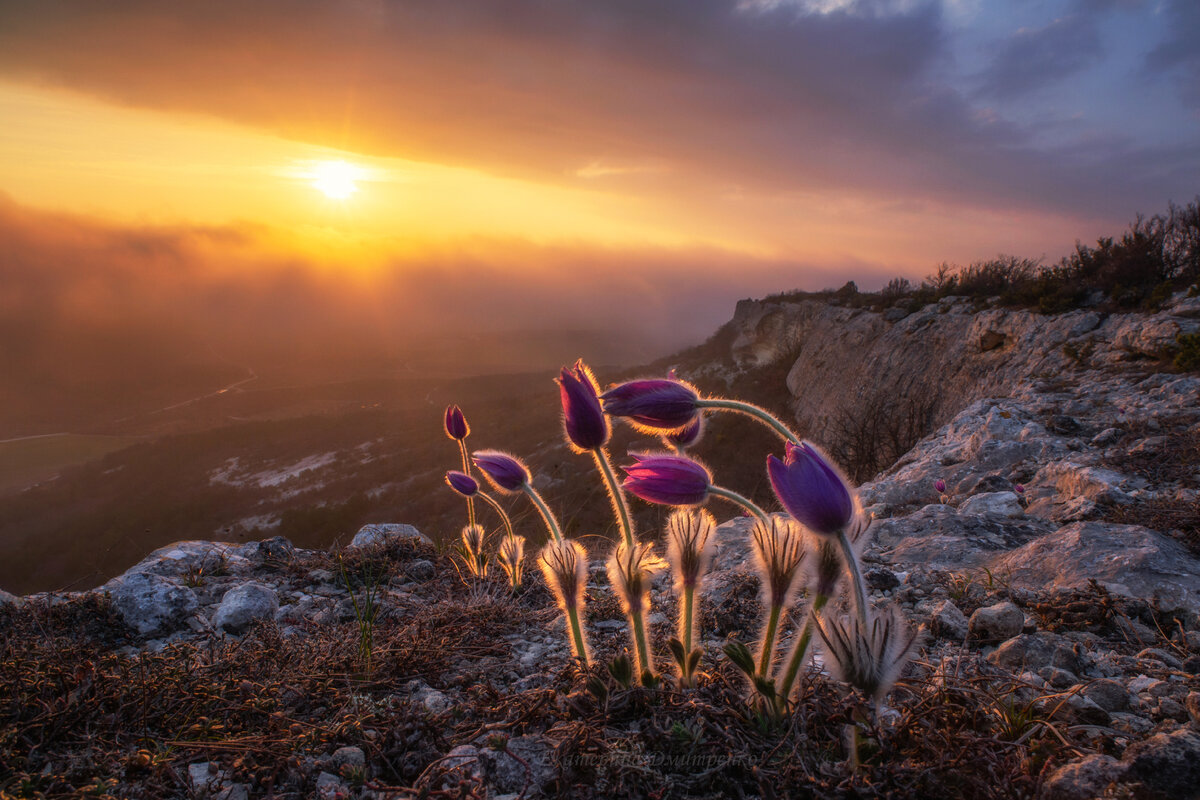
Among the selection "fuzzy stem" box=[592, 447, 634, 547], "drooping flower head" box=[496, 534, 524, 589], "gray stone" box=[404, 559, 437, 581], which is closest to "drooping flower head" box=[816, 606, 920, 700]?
"fuzzy stem" box=[592, 447, 634, 547]

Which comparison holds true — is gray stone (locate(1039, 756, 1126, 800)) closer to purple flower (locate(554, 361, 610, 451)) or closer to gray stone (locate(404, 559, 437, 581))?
purple flower (locate(554, 361, 610, 451))

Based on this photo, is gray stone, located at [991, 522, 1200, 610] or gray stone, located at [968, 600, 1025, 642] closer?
A: gray stone, located at [968, 600, 1025, 642]

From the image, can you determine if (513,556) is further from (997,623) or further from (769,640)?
(997,623)

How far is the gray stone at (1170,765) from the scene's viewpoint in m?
1.04

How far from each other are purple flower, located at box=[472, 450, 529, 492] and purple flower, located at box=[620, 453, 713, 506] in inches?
43.9

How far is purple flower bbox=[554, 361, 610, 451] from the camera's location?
1.73m

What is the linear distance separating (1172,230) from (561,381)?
11.7m

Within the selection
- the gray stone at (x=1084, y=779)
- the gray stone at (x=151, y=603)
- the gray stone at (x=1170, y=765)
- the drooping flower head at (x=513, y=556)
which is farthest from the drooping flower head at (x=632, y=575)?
the gray stone at (x=151, y=603)

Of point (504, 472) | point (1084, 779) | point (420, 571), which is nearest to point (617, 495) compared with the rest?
point (504, 472)

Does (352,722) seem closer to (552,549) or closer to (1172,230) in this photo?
(552,549)

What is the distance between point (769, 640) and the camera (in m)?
1.52

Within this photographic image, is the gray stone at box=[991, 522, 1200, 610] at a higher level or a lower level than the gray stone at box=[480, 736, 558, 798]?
higher

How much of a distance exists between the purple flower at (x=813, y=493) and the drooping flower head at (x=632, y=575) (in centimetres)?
52

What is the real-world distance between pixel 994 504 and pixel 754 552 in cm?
304
